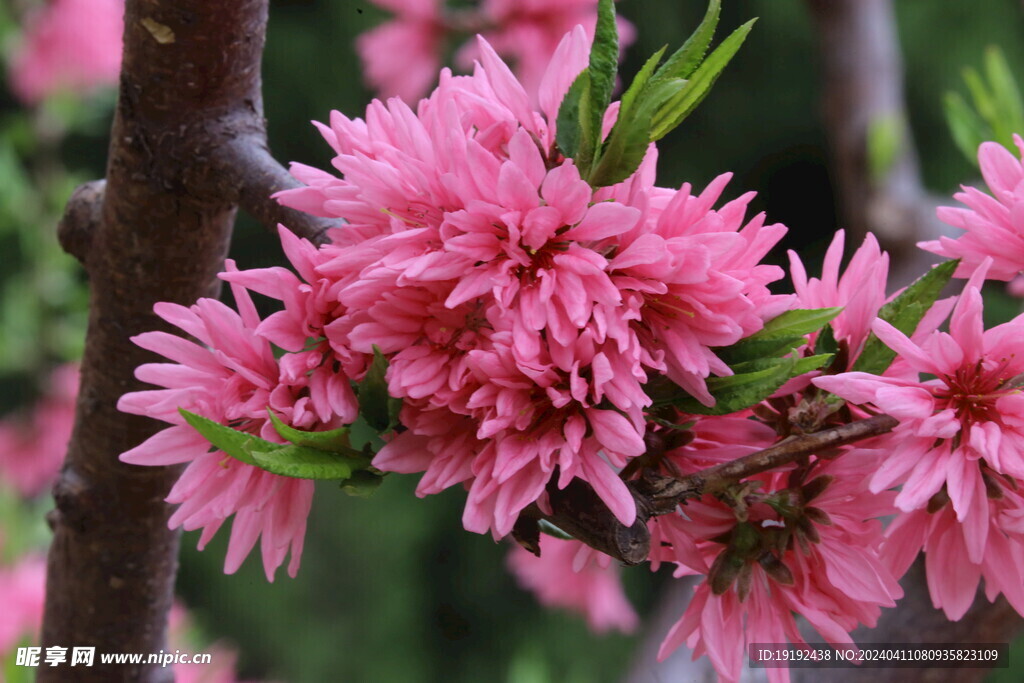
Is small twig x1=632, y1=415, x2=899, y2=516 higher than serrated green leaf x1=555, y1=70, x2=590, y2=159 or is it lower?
lower

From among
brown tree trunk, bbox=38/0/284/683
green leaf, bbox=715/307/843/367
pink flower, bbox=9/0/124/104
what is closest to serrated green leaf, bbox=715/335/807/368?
green leaf, bbox=715/307/843/367

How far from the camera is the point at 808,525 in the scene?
320 mm

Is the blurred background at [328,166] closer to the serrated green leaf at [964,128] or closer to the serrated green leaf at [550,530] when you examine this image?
the serrated green leaf at [964,128]

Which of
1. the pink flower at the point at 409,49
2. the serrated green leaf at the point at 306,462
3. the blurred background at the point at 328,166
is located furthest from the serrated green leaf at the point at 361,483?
the blurred background at the point at 328,166

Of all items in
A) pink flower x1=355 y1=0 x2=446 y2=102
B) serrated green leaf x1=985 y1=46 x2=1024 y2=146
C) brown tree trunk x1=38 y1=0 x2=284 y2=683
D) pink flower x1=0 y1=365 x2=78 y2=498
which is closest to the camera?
brown tree trunk x1=38 y1=0 x2=284 y2=683

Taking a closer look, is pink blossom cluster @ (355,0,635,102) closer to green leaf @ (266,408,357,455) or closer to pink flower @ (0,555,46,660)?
green leaf @ (266,408,357,455)

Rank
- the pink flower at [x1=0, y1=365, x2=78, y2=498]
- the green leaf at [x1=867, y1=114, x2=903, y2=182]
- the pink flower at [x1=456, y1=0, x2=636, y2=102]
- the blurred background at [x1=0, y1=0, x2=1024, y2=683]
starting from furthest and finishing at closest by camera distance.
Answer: the blurred background at [x1=0, y1=0, x2=1024, y2=683], the pink flower at [x1=0, y1=365, x2=78, y2=498], the green leaf at [x1=867, y1=114, x2=903, y2=182], the pink flower at [x1=456, y1=0, x2=636, y2=102]

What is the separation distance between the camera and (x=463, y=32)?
828 mm

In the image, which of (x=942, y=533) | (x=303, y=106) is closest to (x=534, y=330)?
(x=942, y=533)

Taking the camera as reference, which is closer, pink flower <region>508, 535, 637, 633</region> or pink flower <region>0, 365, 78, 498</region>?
pink flower <region>508, 535, 637, 633</region>

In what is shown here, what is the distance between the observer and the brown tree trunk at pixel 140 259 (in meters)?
0.42

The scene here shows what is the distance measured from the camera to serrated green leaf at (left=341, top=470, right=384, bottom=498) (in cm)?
30

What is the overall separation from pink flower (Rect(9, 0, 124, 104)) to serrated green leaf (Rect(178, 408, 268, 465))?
121 cm

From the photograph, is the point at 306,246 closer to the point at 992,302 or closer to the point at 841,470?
the point at 841,470
